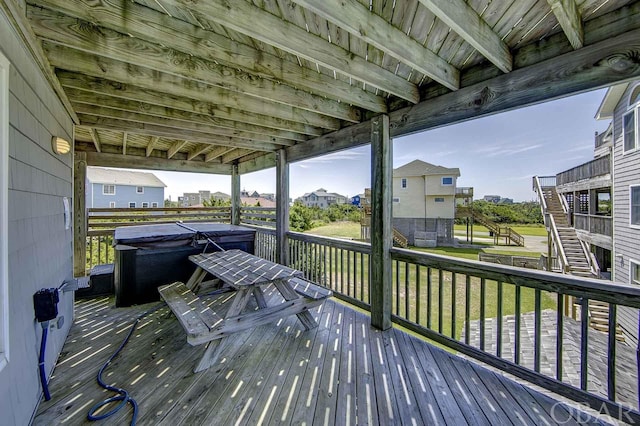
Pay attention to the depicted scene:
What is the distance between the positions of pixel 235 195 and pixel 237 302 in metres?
4.50

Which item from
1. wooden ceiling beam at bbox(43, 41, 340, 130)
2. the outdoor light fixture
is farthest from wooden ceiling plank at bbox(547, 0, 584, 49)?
the outdoor light fixture

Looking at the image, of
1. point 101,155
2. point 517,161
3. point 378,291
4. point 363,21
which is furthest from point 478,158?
point 101,155

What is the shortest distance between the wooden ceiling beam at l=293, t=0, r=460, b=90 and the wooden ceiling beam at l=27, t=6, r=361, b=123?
114 centimetres

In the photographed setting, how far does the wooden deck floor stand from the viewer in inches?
63.7

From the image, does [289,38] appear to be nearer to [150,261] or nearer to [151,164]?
[150,261]

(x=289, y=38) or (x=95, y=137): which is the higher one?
(x=95, y=137)

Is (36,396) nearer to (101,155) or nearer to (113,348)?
(113,348)

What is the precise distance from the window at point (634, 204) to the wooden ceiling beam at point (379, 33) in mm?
2192

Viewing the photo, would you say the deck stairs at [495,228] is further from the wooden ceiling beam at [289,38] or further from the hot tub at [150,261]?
the hot tub at [150,261]

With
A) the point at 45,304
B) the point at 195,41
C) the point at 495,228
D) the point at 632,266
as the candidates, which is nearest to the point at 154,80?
the point at 195,41

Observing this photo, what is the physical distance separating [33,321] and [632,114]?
520cm

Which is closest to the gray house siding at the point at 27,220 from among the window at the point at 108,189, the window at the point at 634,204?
the window at the point at 634,204

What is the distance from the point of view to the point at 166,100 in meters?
2.63

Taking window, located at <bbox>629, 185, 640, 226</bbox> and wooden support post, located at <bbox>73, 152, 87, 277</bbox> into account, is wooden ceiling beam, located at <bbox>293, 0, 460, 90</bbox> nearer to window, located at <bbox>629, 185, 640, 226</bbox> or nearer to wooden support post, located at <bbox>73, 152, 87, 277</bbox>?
window, located at <bbox>629, 185, 640, 226</bbox>
